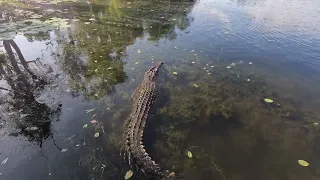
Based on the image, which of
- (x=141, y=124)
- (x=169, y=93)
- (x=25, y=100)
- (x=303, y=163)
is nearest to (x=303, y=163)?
(x=303, y=163)

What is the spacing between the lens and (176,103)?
7.72m

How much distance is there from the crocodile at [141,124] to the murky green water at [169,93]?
24 centimetres

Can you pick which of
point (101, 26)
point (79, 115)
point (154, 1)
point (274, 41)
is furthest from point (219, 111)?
Answer: point (154, 1)

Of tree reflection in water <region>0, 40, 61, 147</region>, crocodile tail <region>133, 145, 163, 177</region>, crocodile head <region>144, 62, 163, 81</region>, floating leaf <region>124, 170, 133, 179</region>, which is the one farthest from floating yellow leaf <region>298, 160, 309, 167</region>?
tree reflection in water <region>0, 40, 61, 147</region>

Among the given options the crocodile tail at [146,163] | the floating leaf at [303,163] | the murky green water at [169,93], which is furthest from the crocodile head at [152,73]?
the floating leaf at [303,163]

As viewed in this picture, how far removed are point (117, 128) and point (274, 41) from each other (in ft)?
30.4

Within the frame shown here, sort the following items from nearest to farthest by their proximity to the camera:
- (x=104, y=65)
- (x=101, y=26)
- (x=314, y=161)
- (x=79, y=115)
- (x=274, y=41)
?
(x=314, y=161)
(x=79, y=115)
(x=104, y=65)
(x=274, y=41)
(x=101, y=26)

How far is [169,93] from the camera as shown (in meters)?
8.23

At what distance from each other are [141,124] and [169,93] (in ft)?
6.92

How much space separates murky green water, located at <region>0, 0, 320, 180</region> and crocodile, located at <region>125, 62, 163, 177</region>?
0.24 metres

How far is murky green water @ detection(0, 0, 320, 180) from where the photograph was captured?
571 centimetres

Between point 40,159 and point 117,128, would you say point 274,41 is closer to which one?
point 117,128

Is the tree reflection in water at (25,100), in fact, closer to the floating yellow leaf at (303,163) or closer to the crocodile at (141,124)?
the crocodile at (141,124)

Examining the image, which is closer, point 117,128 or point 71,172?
point 71,172
